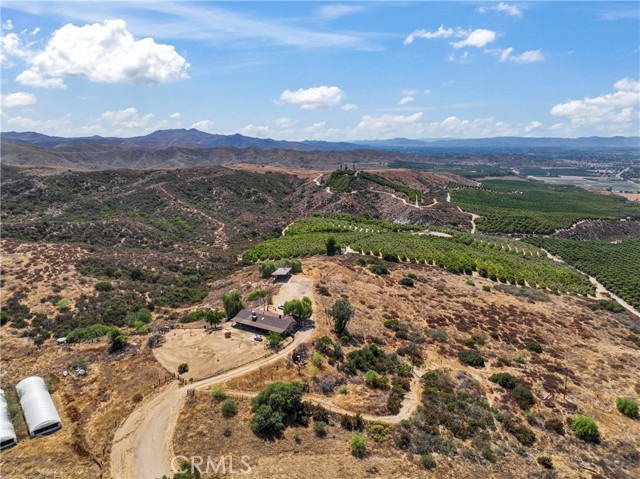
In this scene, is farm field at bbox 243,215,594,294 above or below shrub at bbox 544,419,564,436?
above

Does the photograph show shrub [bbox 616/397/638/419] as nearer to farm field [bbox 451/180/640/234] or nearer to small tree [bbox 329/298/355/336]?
small tree [bbox 329/298/355/336]

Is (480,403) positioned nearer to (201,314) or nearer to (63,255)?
(201,314)

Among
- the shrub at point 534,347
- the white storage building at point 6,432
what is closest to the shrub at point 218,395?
the white storage building at point 6,432

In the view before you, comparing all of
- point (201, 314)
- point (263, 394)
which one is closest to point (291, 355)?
point (263, 394)

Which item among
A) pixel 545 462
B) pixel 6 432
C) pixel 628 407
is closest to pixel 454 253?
pixel 628 407

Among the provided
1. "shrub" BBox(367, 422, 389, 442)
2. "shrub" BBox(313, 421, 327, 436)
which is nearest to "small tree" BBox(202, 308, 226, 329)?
"shrub" BBox(313, 421, 327, 436)

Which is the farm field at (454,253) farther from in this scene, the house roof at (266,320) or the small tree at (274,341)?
the small tree at (274,341)

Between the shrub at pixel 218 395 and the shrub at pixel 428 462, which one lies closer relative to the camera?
the shrub at pixel 428 462
